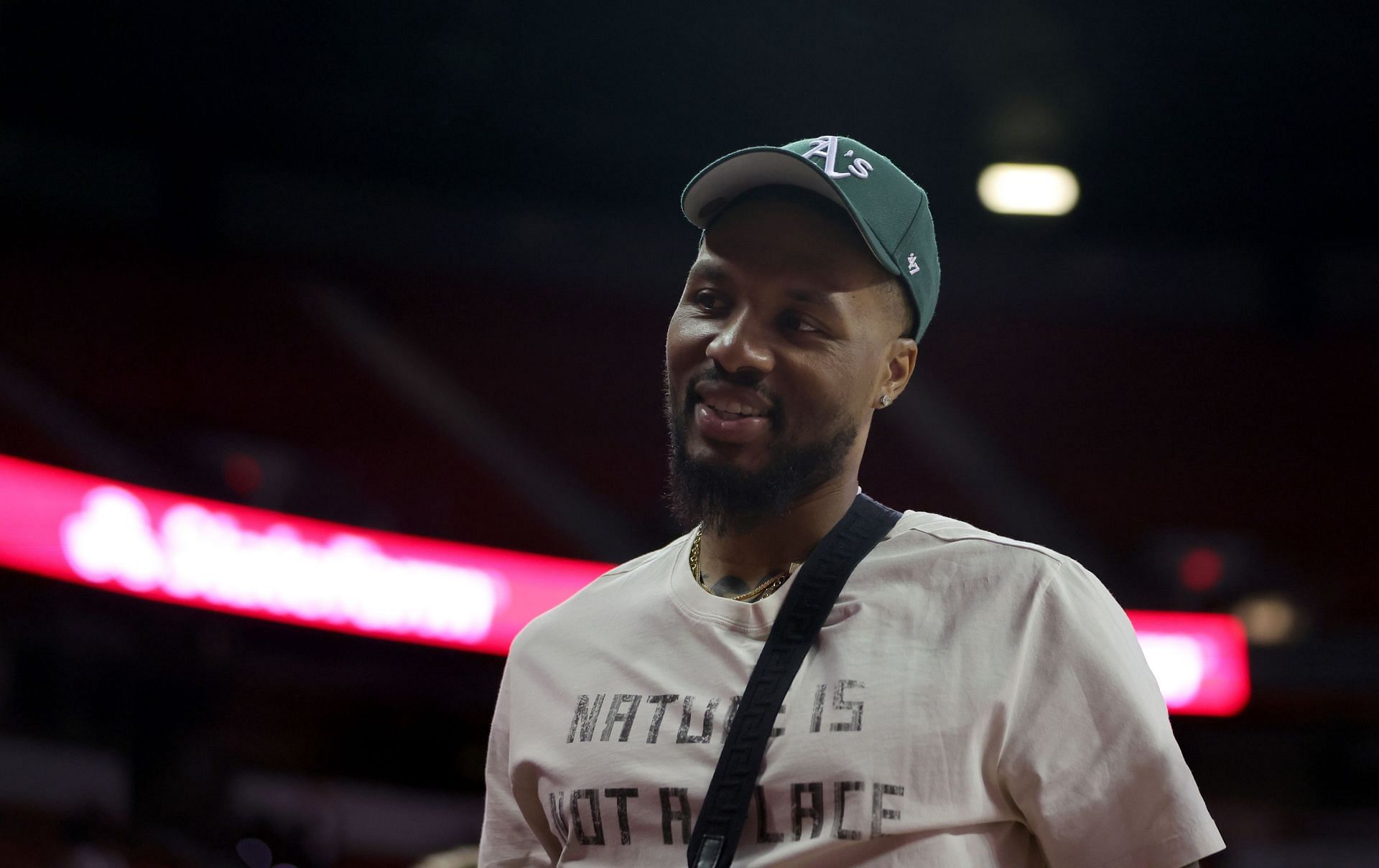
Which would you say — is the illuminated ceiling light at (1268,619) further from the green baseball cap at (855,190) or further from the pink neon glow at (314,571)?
the green baseball cap at (855,190)

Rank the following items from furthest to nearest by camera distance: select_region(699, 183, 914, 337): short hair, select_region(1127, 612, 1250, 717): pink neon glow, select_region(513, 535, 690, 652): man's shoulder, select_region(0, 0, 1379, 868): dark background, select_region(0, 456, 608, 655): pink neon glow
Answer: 1. select_region(1127, 612, 1250, 717): pink neon glow
2. select_region(0, 0, 1379, 868): dark background
3. select_region(0, 456, 608, 655): pink neon glow
4. select_region(513, 535, 690, 652): man's shoulder
5. select_region(699, 183, 914, 337): short hair

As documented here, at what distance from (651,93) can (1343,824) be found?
490cm

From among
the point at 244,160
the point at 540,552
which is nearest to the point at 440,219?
the point at 244,160

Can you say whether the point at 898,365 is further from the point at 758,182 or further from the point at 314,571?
the point at 314,571

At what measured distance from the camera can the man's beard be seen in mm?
1331

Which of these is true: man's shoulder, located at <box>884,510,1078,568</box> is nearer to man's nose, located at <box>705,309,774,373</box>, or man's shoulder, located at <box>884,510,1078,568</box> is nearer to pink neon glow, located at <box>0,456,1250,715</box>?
man's nose, located at <box>705,309,774,373</box>

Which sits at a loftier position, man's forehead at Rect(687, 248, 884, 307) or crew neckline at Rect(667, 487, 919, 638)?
man's forehead at Rect(687, 248, 884, 307)

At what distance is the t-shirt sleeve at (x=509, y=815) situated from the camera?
1367 millimetres

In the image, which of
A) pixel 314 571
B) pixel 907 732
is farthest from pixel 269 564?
pixel 907 732

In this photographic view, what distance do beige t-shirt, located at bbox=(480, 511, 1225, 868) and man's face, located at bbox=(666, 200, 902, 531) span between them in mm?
117

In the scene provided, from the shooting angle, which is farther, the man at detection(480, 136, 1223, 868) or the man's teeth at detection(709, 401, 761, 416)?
the man's teeth at detection(709, 401, 761, 416)

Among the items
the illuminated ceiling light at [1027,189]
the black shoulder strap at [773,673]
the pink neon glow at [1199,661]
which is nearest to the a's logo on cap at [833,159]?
A: the black shoulder strap at [773,673]

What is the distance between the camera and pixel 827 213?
134 cm

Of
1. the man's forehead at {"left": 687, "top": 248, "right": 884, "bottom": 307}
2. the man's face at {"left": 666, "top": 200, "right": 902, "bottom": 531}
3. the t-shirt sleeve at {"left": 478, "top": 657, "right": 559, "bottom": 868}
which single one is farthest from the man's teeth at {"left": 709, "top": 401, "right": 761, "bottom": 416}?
the t-shirt sleeve at {"left": 478, "top": 657, "right": 559, "bottom": 868}
